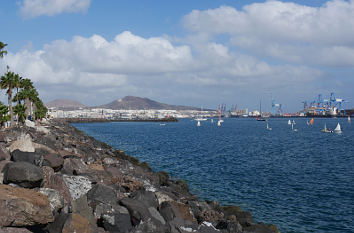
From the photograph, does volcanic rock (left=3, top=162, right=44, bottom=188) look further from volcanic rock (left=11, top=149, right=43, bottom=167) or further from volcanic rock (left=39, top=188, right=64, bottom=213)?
volcanic rock (left=11, top=149, right=43, bottom=167)

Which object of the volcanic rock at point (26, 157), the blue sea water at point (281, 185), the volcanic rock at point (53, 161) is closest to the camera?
the volcanic rock at point (26, 157)

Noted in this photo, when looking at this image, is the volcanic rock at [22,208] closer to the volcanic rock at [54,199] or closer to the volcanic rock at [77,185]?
the volcanic rock at [54,199]

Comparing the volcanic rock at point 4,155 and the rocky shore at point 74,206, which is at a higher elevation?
the volcanic rock at point 4,155

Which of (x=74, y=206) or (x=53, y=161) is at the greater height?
(x=53, y=161)

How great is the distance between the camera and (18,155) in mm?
11422

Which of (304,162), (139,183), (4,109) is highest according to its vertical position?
(4,109)

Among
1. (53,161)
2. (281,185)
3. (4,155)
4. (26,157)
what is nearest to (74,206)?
(26,157)

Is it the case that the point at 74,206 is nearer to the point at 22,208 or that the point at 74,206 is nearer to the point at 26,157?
the point at 22,208

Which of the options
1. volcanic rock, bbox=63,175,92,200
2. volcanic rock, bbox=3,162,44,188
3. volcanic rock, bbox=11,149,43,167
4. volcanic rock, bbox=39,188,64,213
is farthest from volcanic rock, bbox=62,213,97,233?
volcanic rock, bbox=11,149,43,167

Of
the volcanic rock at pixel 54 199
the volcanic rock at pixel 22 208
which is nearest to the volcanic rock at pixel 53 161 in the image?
the volcanic rock at pixel 54 199

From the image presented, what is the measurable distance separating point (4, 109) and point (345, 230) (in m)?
42.7

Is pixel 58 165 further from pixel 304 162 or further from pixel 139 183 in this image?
pixel 304 162

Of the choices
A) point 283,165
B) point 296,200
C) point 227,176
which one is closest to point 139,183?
point 296,200

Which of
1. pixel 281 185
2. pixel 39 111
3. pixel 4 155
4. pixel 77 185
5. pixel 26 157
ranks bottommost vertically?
pixel 281 185
